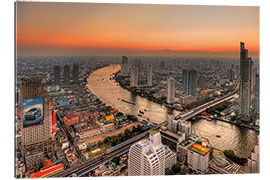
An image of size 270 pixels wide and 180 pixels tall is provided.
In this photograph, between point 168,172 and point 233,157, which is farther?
point 233,157

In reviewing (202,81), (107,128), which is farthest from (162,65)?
(202,81)

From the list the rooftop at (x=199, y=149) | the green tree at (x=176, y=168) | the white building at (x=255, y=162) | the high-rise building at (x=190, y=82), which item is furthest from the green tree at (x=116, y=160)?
the high-rise building at (x=190, y=82)

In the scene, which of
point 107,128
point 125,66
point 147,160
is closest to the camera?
point 147,160

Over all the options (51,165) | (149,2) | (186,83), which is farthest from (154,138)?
(186,83)

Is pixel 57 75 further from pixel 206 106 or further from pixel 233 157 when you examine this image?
pixel 206 106

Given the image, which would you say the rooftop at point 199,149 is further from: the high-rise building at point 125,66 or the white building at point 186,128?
the high-rise building at point 125,66

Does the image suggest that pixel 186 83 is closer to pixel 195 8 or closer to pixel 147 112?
pixel 147 112

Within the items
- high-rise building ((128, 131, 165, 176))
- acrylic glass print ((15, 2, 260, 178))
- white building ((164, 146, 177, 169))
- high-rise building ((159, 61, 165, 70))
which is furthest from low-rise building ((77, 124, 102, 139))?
high-rise building ((159, 61, 165, 70))
